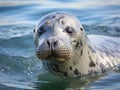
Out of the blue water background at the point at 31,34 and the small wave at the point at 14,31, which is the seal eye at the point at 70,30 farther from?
the small wave at the point at 14,31

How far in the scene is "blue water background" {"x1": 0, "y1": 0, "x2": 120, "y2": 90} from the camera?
6.24m

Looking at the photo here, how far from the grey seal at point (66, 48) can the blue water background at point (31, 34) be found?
0.64 feet

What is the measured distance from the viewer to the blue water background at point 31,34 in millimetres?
6242

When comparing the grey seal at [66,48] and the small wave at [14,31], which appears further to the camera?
the small wave at [14,31]

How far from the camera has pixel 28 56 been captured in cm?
809

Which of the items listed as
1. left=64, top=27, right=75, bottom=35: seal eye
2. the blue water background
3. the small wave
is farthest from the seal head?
the small wave

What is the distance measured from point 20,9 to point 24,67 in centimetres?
460

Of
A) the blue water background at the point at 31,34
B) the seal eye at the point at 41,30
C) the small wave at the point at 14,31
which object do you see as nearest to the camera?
the seal eye at the point at 41,30


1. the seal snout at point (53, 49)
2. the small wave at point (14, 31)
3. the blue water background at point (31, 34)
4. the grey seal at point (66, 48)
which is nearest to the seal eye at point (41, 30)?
the grey seal at point (66, 48)

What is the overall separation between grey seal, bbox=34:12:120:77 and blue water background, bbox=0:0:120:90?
20 cm

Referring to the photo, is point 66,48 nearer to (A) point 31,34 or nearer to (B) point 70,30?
(B) point 70,30

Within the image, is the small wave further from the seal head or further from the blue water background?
the seal head

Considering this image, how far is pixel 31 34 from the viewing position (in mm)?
9336

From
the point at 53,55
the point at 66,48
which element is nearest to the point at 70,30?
the point at 66,48
